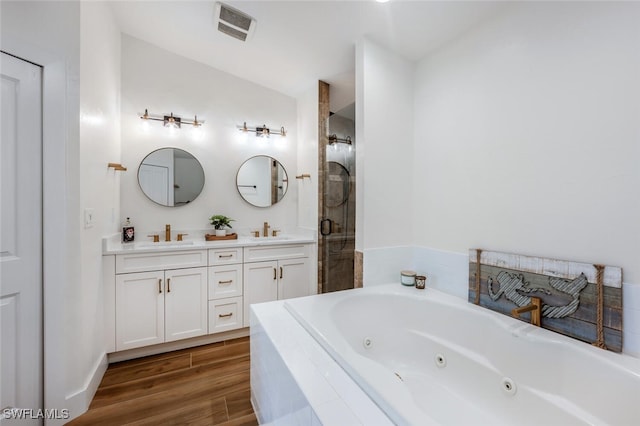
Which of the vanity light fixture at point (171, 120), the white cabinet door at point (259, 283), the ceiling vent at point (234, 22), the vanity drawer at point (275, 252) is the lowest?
the white cabinet door at point (259, 283)

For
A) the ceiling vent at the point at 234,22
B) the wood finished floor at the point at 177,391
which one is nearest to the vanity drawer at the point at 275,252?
the wood finished floor at the point at 177,391

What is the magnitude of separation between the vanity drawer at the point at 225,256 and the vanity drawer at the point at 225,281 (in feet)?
0.15

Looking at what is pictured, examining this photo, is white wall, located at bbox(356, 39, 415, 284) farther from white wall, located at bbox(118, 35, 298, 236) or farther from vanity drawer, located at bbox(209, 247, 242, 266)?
white wall, located at bbox(118, 35, 298, 236)

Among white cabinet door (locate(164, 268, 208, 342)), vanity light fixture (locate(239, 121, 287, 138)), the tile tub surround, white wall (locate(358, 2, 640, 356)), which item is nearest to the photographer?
the tile tub surround

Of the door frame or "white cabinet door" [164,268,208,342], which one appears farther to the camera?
"white cabinet door" [164,268,208,342]

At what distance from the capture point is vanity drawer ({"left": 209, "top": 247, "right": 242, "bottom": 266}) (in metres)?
2.33

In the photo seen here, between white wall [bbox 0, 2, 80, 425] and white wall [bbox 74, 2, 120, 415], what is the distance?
0.04 m

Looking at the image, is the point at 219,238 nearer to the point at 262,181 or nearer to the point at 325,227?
the point at 262,181

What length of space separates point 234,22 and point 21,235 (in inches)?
75.9

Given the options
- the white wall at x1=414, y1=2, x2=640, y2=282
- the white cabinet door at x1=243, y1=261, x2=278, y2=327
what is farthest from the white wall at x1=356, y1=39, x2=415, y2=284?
the white cabinet door at x1=243, y1=261, x2=278, y2=327

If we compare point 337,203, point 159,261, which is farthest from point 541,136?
point 159,261

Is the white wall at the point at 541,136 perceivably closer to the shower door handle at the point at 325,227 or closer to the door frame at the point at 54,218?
the shower door handle at the point at 325,227

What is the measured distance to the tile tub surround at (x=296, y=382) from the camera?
32.5 inches

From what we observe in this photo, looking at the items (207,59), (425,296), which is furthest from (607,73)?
(207,59)
